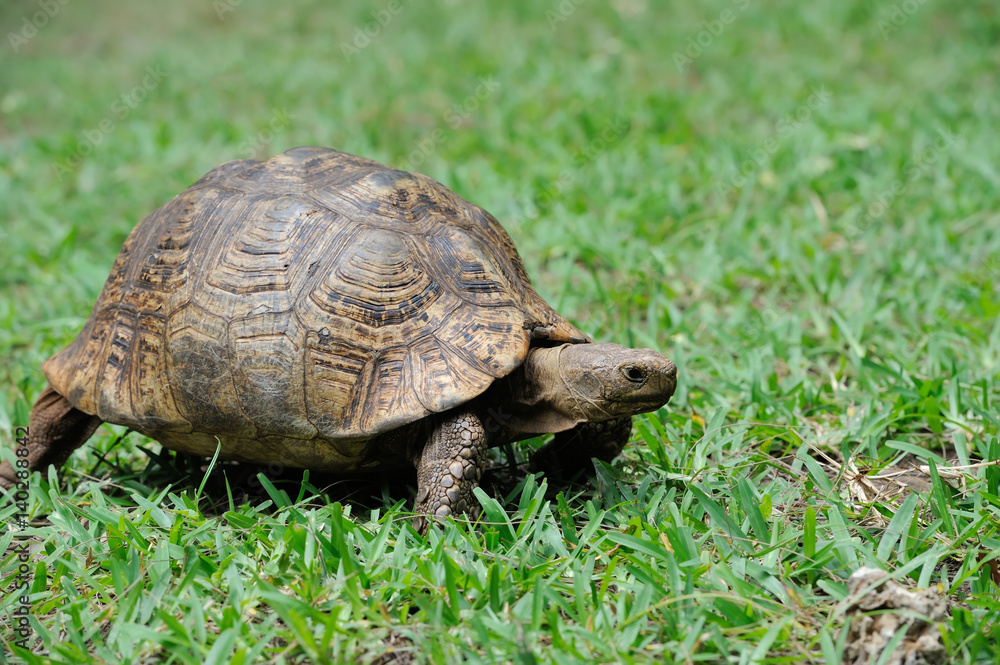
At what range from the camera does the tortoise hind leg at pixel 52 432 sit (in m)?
3.21

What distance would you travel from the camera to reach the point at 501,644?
211 cm

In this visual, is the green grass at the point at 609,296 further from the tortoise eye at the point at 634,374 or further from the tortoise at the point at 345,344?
the tortoise eye at the point at 634,374

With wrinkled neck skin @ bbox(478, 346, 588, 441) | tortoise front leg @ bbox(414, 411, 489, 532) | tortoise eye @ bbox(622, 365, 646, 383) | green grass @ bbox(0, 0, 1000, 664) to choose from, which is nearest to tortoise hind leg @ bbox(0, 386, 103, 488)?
green grass @ bbox(0, 0, 1000, 664)

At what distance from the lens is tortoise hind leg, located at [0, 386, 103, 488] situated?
3211 millimetres

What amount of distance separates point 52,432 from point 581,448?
206cm

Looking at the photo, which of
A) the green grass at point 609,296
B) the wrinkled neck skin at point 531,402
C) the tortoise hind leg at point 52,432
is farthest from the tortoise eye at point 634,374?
the tortoise hind leg at point 52,432

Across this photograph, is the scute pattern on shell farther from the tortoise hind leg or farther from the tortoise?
the tortoise hind leg

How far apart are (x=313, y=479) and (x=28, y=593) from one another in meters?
0.97

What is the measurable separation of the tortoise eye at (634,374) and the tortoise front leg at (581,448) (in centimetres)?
34

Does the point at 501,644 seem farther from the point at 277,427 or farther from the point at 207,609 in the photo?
the point at 277,427

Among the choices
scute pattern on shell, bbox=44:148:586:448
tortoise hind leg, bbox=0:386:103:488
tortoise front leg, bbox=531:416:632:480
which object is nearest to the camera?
scute pattern on shell, bbox=44:148:586:448

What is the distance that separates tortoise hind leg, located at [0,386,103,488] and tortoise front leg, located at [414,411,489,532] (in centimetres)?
141

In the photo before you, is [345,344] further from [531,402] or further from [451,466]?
[531,402]

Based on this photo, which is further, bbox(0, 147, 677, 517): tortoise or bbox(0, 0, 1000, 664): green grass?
bbox(0, 147, 677, 517): tortoise
